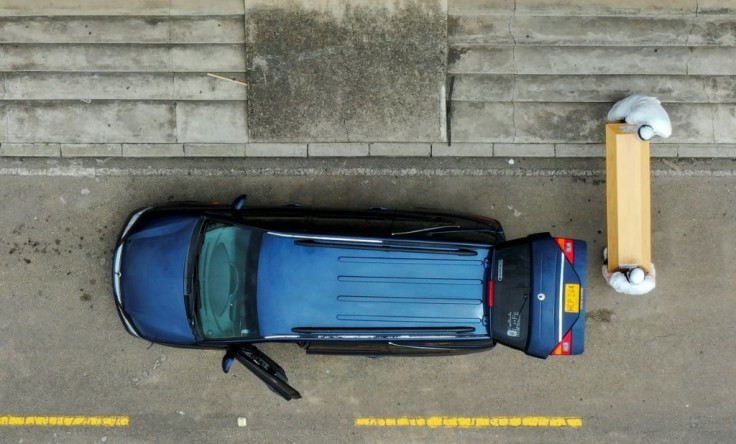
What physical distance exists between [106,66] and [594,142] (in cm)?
591

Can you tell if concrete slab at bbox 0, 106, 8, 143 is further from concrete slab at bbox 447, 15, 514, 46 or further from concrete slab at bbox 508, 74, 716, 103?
concrete slab at bbox 508, 74, 716, 103

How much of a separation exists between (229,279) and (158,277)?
0.77 metres

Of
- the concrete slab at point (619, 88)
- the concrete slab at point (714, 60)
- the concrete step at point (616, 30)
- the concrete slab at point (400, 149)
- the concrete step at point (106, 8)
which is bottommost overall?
the concrete slab at point (400, 149)

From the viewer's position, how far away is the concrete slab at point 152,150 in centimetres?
629

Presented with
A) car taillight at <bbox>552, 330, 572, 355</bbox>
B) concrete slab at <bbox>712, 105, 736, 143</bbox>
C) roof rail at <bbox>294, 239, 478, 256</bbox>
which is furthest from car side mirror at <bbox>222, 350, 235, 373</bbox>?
concrete slab at <bbox>712, 105, 736, 143</bbox>

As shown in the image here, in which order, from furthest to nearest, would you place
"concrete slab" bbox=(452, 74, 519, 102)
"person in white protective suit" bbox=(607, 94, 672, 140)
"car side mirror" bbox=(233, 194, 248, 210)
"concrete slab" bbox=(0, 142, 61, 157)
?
1. "concrete slab" bbox=(0, 142, 61, 157)
2. "concrete slab" bbox=(452, 74, 519, 102)
3. "car side mirror" bbox=(233, 194, 248, 210)
4. "person in white protective suit" bbox=(607, 94, 672, 140)

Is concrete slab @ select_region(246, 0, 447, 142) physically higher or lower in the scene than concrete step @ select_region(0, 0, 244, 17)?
lower

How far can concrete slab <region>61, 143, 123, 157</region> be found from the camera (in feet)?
20.6

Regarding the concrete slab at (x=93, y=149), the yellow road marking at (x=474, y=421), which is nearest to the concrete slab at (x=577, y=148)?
the yellow road marking at (x=474, y=421)

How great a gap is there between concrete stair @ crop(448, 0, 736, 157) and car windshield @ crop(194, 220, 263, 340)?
9.34ft

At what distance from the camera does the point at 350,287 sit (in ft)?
17.5

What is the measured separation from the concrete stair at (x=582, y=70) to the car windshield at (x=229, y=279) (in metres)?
2.85

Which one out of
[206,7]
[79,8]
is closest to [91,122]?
[79,8]

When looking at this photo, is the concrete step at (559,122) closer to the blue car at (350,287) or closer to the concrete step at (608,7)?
the concrete step at (608,7)
